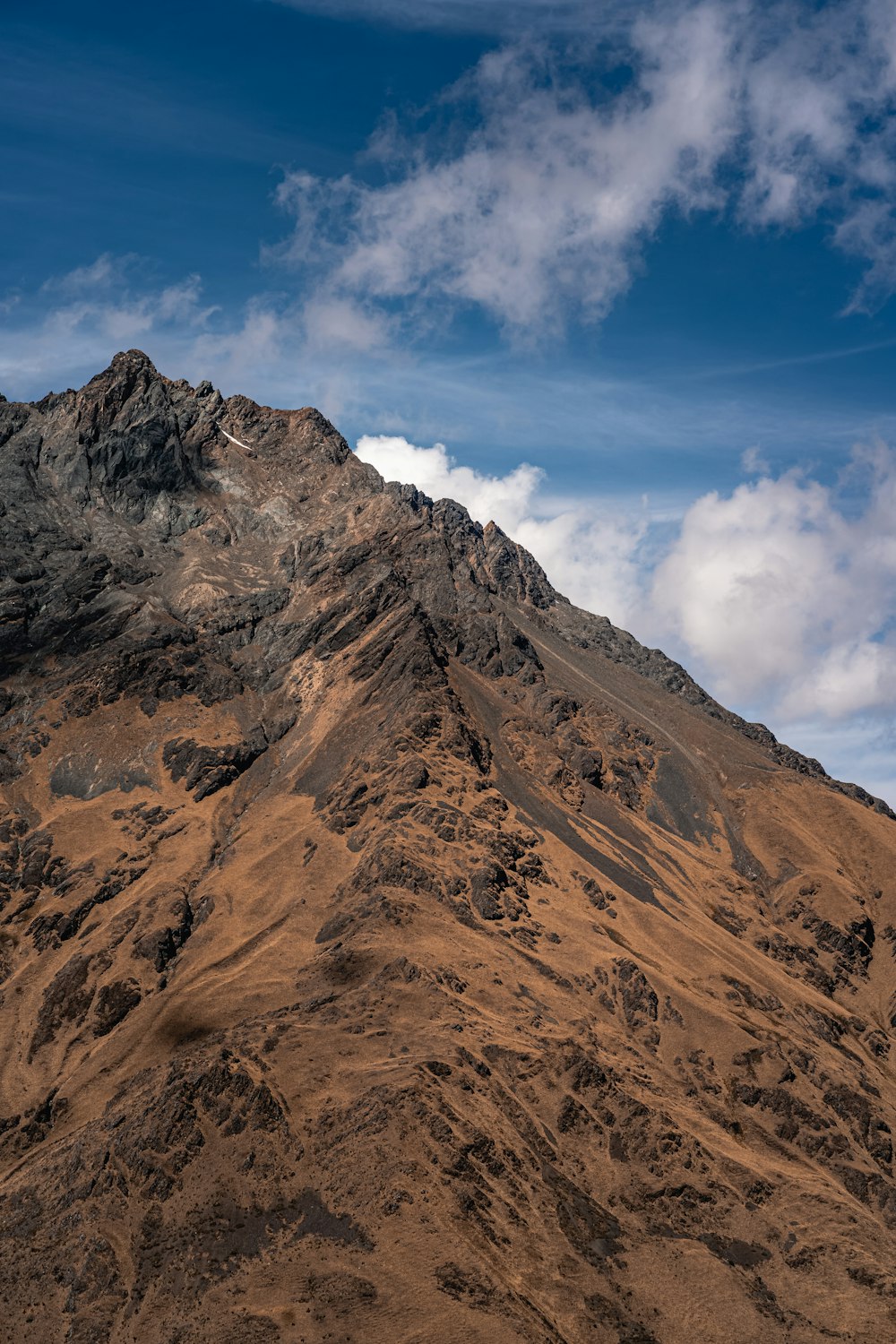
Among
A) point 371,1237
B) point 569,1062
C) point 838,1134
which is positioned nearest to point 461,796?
point 569,1062

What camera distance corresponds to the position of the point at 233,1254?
101500 millimetres

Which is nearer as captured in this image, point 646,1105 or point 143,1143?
point 143,1143

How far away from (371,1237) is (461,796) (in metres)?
98.2

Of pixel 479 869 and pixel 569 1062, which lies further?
pixel 479 869

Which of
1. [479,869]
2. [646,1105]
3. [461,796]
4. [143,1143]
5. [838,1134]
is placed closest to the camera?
[143,1143]

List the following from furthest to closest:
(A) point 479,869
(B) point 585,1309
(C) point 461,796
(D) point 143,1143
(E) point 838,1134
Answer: (C) point 461,796 → (A) point 479,869 → (E) point 838,1134 → (D) point 143,1143 → (B) point 585,1309

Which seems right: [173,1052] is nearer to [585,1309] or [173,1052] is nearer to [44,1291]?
[44,1291]

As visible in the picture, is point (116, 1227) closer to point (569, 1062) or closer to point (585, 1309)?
point (585, 1309)

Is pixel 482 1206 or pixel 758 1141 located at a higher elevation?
pixel 758 1141

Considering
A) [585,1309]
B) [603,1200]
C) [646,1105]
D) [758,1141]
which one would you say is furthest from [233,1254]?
[758,1141]

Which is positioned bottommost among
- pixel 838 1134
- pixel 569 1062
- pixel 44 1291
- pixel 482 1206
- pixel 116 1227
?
pixel 44 1291

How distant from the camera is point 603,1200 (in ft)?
386

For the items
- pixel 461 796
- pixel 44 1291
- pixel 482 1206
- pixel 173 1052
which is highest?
pixel 461 796

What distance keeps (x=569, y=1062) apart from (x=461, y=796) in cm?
6737
